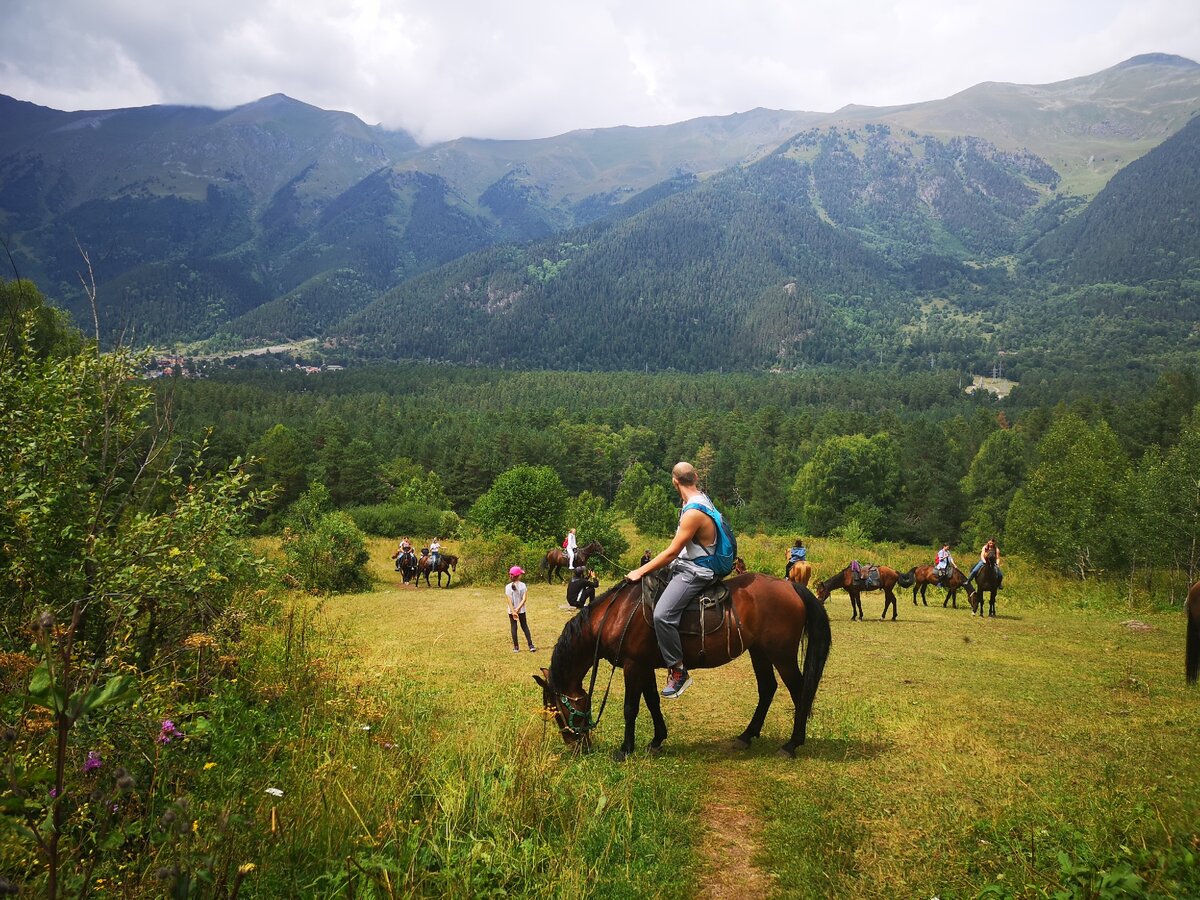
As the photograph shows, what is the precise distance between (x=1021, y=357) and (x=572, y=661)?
733ft

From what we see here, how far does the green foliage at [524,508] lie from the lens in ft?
107

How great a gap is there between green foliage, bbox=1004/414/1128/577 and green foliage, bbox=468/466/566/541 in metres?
24.1

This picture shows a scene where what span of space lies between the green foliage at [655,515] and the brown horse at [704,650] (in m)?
44.2

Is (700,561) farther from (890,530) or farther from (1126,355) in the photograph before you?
(1126,355)

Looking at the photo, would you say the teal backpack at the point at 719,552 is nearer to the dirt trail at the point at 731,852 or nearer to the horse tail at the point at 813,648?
the horse tail at the point at 813,648

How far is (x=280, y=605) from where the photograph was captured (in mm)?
9195

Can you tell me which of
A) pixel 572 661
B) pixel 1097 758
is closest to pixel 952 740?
pixel 1097 758

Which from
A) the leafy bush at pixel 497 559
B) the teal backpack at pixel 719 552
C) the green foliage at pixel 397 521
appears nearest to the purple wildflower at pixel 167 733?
the teal backpack at pixel 719 552

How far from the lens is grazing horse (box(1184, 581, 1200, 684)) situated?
9258 millimetres

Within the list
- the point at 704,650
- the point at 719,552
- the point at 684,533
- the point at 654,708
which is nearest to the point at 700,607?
the point at 704,650

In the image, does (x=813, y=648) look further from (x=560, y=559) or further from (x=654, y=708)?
(x=560, y=559)

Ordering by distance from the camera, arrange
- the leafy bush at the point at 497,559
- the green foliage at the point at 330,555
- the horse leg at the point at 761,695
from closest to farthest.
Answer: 1. the horse leg at the point at 761,695
2. the green foliage at the point at 330,555
3. the leafy bush at the point at 497,559

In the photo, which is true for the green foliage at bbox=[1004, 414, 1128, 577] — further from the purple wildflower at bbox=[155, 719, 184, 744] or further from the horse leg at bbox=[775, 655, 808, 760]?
the purple wildflower at bbox=[155, 719, 184, 744]

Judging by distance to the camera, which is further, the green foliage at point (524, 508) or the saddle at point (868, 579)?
the green foliage at point (524, 508)
